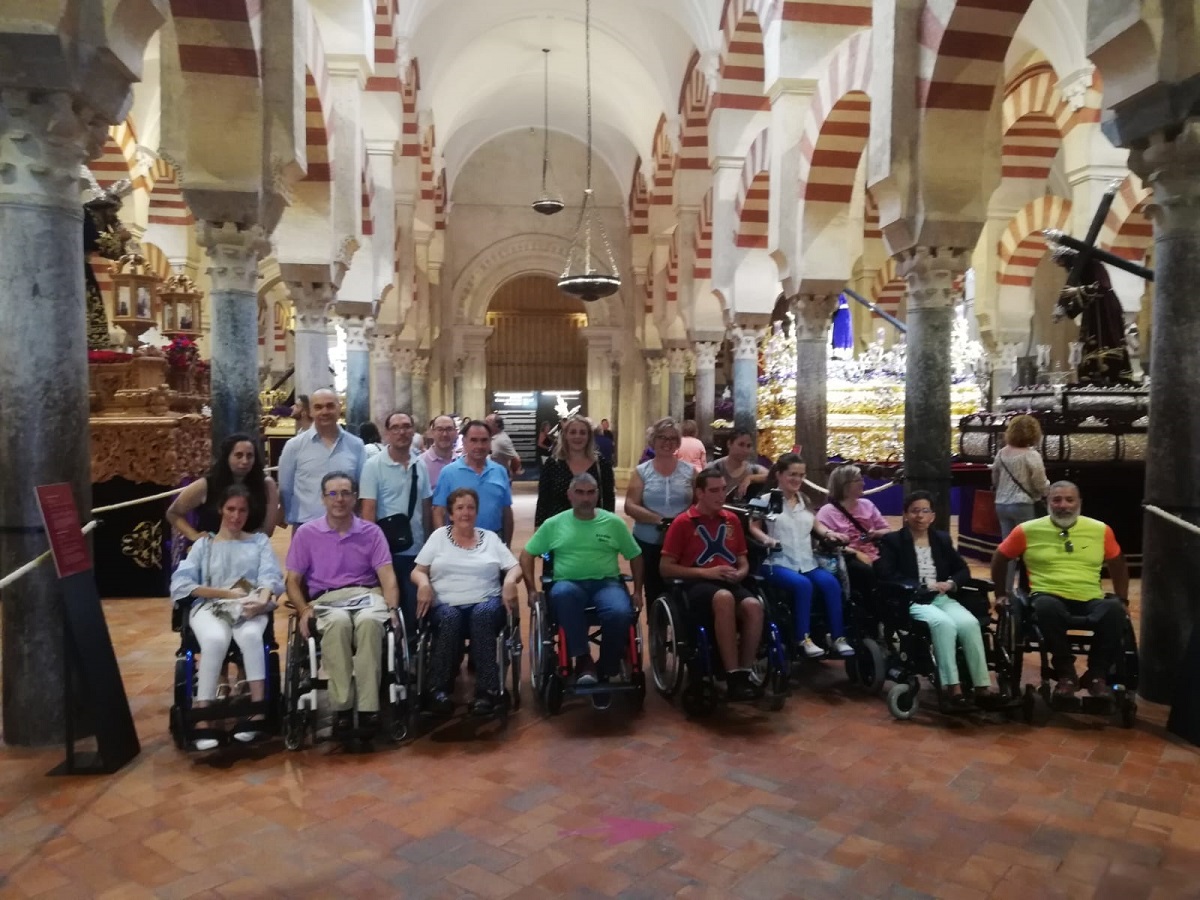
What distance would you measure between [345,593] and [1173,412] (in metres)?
3.36

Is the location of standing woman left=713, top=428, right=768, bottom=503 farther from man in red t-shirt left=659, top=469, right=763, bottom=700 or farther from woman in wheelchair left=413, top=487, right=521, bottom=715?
woman in wheelchair left=413, top=487, right=521, bottom=715

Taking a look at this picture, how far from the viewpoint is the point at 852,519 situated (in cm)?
421

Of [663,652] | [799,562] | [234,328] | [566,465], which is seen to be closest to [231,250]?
[234,328]

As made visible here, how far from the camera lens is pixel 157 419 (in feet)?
18.6

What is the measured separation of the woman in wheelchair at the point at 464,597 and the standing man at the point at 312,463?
29.3 inches

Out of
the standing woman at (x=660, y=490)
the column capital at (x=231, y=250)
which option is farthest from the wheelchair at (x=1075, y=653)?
the column capital at (x=231, y=250)

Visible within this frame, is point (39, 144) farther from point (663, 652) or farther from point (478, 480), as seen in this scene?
point (663, 652)

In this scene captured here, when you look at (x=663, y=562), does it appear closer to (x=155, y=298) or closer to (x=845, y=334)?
Answer: (x=155, y=298)

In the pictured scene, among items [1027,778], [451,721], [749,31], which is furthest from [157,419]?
[749,31]

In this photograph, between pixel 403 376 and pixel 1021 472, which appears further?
pixel 403 376

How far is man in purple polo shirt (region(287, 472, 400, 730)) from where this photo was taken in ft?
10.4

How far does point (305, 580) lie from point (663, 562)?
4.63ft

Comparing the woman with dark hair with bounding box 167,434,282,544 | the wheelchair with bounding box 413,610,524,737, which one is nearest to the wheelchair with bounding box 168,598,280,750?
the woman with dark hair with bounding box 167,434,282,544

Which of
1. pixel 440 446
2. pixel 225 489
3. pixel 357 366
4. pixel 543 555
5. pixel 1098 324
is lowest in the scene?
pixel 543 555
